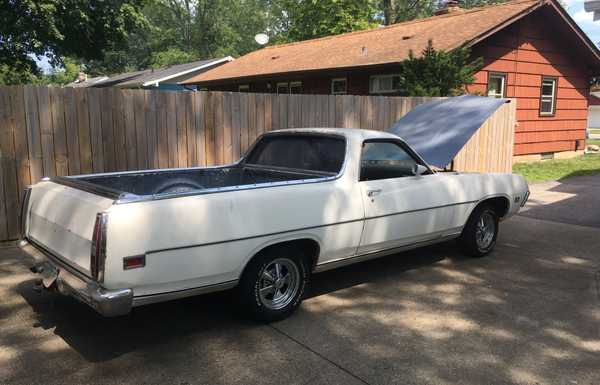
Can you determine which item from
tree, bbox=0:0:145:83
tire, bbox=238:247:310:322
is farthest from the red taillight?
tree, bbox=0:0:145:83

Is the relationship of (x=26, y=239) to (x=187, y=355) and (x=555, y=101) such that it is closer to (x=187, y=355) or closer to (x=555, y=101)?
(x=187, y=355)

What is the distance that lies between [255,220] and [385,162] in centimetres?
244

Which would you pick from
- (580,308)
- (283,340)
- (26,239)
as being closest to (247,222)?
(283,340)

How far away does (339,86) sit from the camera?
→ 1888 centimetres

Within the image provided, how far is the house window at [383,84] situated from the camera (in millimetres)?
16359

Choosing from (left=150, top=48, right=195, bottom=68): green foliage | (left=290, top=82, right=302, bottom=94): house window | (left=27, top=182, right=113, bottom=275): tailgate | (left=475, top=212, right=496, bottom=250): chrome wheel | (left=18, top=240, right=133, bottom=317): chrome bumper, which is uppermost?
(left=150, top=48, right=195, bottom=68): green foliage

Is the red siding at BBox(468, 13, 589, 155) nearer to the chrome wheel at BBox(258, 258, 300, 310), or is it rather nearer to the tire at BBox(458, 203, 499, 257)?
the tire at BBox(458, 203, 499, 257)

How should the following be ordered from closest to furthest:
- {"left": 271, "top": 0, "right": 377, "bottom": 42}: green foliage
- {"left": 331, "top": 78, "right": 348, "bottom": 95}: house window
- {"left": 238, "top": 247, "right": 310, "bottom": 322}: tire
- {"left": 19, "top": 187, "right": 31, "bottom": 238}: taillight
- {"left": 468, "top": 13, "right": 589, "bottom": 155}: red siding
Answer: {"left": 238, "top": 247, "right": 310, "bottom": 322}: tire → {"left": 19, "top": 187, "right": 31, "bottom": 238}: taillight → {"left": 468, "top": 13, "right": 589, "bottom": 155}: red siding → {"left": 331, "top": 78, "right": 348, "bottom": 95}: house window → {"left": 271, "top": 0, "right": 377, "bottom": 42}: green foliage

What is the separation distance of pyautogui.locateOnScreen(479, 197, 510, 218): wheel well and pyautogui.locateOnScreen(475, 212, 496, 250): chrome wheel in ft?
0.50

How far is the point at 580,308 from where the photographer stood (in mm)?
4883

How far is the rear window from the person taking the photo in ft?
16.8

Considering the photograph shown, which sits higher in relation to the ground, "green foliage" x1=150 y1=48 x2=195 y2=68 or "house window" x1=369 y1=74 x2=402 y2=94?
"green foliage" x1=150 y1=48 x2=195 y2=68

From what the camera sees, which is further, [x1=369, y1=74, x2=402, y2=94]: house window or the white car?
[x1=369, y1=74, x2=402, y2=94]: house window

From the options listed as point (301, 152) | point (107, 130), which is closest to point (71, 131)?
point (107, 130)
